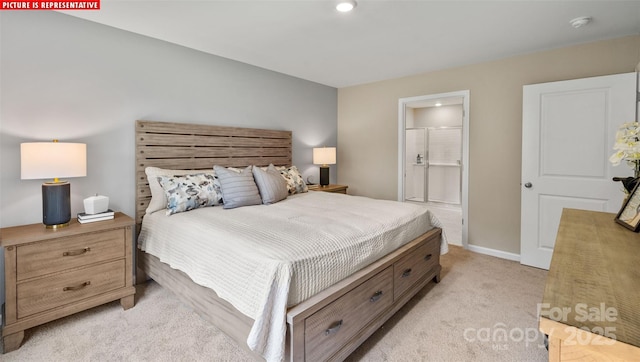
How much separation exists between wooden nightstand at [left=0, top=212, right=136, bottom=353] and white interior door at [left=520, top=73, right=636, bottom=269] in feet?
12.9

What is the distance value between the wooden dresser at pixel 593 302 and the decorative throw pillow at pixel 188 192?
249cm

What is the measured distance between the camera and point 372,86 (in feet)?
15.3

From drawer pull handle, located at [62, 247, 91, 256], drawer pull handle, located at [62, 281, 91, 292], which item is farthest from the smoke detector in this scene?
drawer pull handle, located at [62, 281, 91, 292]

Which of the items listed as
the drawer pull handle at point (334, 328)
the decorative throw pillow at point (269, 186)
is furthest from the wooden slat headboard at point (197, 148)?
the drawer pull handle at point (334, 328)

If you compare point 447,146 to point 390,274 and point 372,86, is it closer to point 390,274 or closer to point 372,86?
point 372,86

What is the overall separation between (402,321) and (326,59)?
9.35 feet

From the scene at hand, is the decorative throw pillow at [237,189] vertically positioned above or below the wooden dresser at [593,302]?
above

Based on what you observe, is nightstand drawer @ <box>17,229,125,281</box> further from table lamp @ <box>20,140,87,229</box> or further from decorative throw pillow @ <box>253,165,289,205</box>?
decorative throw pillow @ <box>253,165,289,205</box>

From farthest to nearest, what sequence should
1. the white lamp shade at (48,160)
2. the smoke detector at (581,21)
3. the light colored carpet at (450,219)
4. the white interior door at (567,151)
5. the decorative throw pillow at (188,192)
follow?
the light colored carpet at (450,219) < the white interior door at (567,151) < the decorative throw pillow at (188,192) < the smoke detector at (581,21) < the white lamp shade at (48,160)

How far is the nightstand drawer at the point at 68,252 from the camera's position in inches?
76.0

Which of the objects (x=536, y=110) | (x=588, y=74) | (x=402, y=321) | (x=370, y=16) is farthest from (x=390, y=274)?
(x=588, y=74)

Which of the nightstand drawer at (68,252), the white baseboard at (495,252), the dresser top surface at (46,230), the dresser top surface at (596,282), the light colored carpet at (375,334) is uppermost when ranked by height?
the dresser top surface at (596,282)

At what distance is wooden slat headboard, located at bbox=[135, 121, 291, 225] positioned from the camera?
2.83 m

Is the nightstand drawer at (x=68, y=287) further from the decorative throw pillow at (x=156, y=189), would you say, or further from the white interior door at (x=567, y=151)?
the white interior door at (x=567, y=151)
